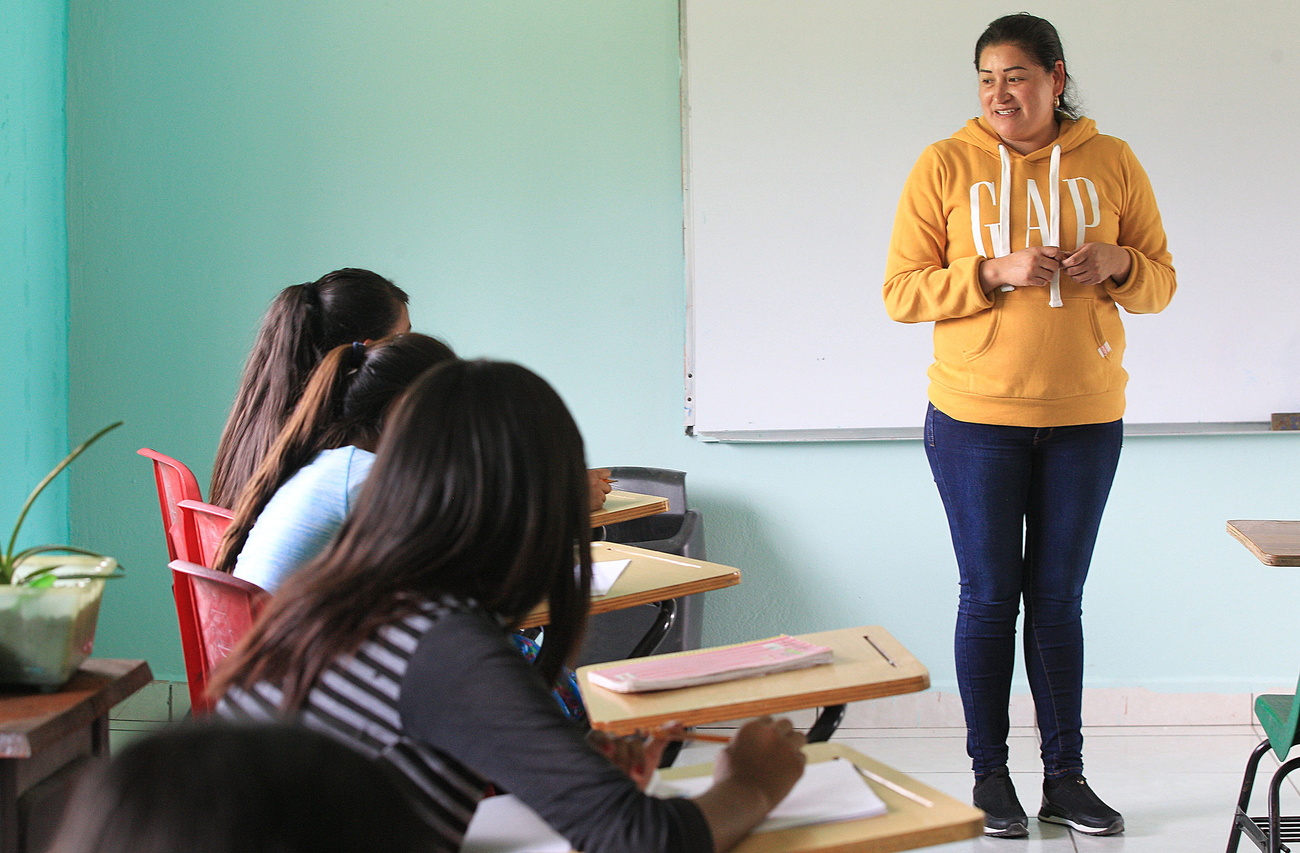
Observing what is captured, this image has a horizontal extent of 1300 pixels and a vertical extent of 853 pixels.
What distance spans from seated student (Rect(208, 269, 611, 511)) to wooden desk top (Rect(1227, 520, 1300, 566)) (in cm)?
116

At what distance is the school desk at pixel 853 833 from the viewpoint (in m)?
0.99

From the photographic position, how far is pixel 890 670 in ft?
4.33

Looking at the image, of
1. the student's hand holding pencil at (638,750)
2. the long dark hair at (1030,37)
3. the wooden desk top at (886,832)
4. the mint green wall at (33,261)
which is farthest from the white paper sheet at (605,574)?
the mint green wall at (33,261)

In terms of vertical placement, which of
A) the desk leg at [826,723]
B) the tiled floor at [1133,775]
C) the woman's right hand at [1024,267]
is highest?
the woman's right hand at [1024,267]

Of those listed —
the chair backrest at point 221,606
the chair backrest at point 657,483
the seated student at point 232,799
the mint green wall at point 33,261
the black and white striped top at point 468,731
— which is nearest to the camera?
the seated student at point 232,799

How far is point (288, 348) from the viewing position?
2207 mm

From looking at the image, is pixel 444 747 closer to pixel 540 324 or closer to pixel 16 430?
pixel 540 324

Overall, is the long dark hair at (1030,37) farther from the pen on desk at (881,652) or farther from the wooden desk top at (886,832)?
the wooden desk top at (886,832)

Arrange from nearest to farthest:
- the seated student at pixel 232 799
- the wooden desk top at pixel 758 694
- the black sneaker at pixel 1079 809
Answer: the seated student at pixel 232 799 → the wooden desk top at pixel 758 694 → the black sneaker at pixel 1079 809

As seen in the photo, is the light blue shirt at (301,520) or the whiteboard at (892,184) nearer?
the light blue shirt at (301,520)

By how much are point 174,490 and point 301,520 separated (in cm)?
87

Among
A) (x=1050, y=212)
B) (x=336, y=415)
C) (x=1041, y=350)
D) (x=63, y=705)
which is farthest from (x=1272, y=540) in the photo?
(x=63, y=705)

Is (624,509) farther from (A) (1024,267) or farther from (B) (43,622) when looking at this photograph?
(B) (43,622)

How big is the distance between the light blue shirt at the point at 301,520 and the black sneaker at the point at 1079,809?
1.66 m
